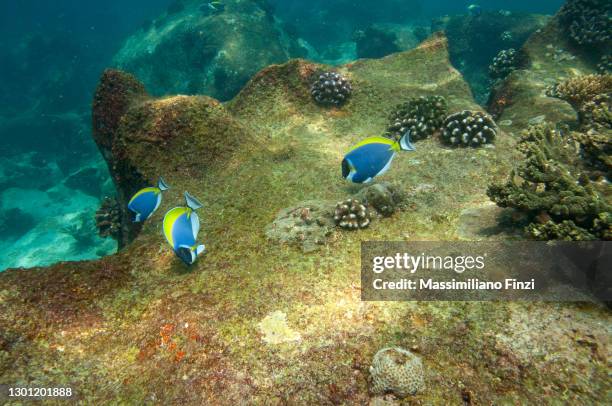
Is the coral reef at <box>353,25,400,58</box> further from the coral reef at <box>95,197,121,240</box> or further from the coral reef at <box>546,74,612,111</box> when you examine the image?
the coral reef at <box>95,197,121,240</box>

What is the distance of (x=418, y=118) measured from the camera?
7.80 m

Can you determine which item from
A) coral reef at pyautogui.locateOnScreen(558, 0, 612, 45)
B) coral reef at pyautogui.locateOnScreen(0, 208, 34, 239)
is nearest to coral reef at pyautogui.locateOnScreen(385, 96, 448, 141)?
coral reef at pyautogui.locateOnScreen(558, 0, 612, 45)

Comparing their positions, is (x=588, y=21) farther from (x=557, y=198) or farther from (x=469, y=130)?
(x=557, y=198)

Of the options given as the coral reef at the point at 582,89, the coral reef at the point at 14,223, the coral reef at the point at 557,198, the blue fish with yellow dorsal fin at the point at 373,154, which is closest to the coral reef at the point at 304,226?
the blue fish with yellow dorsal fin at the point at 373,154

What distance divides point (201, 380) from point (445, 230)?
12.9 feet

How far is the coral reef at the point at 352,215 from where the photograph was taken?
5.09m

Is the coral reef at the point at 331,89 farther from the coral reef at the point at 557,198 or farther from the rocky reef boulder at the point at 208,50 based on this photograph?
the rocky reef boulder at the point at 208,50

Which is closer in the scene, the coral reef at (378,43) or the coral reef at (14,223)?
the coral reef at (14,223)

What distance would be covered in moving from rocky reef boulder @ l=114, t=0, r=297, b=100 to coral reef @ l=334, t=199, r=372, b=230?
1642cm

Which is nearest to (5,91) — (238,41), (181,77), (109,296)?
(181,77)

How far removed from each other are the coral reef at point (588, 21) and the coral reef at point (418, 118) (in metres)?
7.01

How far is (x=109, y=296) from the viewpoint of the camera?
4.45 meters

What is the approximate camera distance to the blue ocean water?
1858cm

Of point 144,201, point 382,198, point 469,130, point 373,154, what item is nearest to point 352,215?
point 382,198
